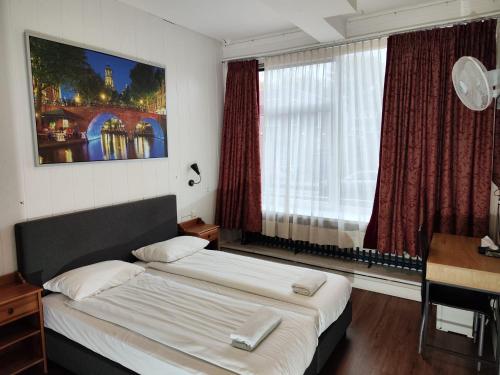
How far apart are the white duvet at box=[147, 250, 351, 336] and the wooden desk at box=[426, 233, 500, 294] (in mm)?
663

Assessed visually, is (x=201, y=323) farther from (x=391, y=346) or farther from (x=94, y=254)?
(x=391, y=346)

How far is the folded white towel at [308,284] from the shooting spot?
2412mm

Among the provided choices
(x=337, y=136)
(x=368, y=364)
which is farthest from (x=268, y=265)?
(x=337, y=136)

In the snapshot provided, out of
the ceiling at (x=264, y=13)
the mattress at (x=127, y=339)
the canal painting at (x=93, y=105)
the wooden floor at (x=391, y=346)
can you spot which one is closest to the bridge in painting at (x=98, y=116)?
the canal painting at (x=93, y=105)

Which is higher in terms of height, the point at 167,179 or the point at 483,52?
the point at 483,52

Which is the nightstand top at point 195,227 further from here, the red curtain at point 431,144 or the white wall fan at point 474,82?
the white wall fan at point 474,82

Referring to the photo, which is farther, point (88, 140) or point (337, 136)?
point (337, 136)

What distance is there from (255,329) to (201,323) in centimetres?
37

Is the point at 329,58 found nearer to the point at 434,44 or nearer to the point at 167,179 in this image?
the point at 434,44

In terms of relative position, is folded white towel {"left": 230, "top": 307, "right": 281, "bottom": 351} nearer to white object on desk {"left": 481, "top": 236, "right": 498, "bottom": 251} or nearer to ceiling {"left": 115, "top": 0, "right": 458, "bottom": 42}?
white object on desk {"left": 481, "top": 236, "right": 498, "bottom": 251}

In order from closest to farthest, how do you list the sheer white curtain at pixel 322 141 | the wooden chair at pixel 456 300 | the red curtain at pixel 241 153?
1. the wooden chair at pixel 456 300
2. the sheer white curtain at pixel 322 141
3. the red curtain at pixel 241 153

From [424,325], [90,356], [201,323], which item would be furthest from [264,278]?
[90,356]

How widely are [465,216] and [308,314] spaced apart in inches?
73.5

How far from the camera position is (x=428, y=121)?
3176 mm
